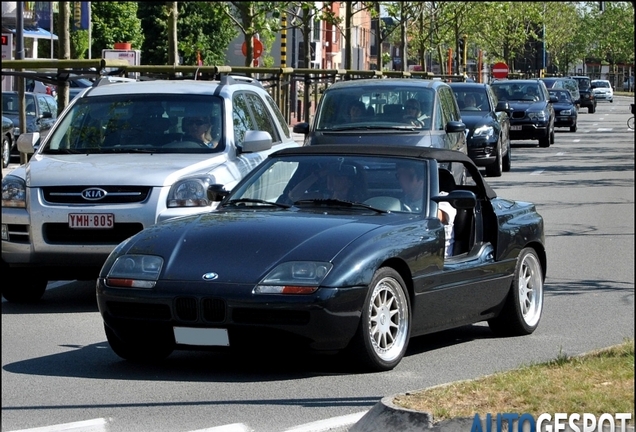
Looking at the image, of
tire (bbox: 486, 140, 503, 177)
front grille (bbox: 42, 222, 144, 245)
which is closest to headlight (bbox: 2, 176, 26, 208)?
front grille (bbox: 42, 222, 144, 245)

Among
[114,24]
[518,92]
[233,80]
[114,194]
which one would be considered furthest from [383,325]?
[114,24]

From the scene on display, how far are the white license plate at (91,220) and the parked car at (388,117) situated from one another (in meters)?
7.04

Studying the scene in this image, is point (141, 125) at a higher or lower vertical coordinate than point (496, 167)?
higher

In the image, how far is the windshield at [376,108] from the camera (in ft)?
58.8

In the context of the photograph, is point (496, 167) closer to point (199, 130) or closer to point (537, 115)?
point (537, 115)

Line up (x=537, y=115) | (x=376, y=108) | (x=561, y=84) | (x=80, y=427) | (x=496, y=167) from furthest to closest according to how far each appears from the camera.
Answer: (x=561, y=84) < (x=537, y=115) < (x=496, y=167) < (x=376, y=108) < (x=80, y=427)

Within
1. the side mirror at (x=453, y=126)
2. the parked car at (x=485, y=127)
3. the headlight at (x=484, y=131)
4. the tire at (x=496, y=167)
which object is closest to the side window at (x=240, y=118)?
the side mirror at (x=453, y=126)

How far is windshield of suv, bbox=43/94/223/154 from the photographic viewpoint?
1195 centimetres

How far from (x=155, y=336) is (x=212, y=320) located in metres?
0.43

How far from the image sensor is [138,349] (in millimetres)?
8102

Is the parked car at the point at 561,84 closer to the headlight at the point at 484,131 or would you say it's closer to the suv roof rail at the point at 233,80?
the headlight at the point at 484,131

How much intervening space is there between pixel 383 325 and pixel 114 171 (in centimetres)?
394

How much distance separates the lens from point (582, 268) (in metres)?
13.4

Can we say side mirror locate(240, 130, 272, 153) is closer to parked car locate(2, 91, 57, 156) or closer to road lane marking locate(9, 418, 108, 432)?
road lane marking locate(9, 418, 108, 432)
